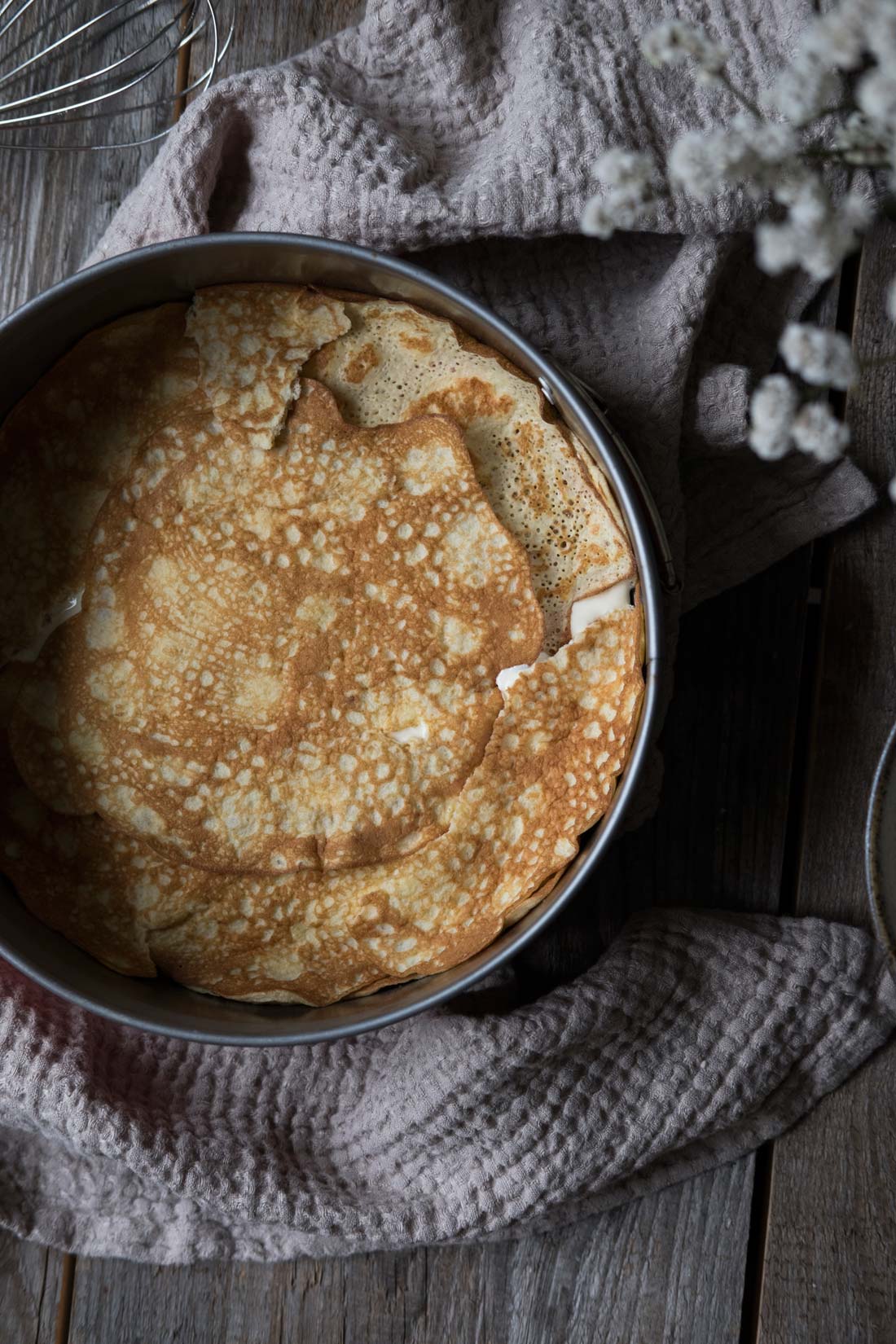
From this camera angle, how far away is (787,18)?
A: 0.75 m

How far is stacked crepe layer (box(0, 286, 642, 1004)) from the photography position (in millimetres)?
734

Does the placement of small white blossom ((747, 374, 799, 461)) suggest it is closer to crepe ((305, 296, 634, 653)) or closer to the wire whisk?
crepe ((305, 296, 634, 653))

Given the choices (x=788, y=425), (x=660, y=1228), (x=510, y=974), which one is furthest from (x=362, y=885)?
(x=788, y=425)

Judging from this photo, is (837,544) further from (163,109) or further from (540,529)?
(163,109)

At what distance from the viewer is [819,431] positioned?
0.44 meters

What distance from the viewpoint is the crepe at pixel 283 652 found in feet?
2.43

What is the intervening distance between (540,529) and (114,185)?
1.38 feet

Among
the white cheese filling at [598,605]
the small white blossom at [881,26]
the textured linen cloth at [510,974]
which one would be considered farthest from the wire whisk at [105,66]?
the small white blossom at [881,26]

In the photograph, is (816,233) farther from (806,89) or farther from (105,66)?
(105,66)

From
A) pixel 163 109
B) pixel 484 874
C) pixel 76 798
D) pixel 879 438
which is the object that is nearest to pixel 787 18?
pixel 879 438

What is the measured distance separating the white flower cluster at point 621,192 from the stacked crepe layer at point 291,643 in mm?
241

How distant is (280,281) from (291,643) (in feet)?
0.76

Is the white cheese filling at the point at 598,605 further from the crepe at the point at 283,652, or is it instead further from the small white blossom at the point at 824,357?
the small white blossom at the point at 824,357

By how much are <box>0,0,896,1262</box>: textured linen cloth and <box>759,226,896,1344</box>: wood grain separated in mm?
34
